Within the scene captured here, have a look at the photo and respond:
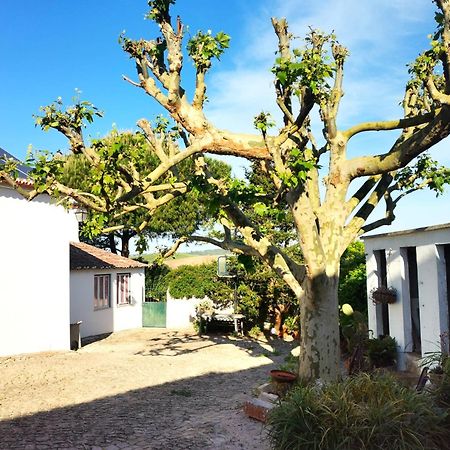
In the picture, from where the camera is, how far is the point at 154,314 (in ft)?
79.7

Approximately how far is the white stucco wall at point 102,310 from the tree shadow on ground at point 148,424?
34.0ft

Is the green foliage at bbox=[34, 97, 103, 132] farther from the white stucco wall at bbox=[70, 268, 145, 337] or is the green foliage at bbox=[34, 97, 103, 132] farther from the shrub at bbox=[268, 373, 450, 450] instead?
the white stucco wall at bbox=[70, 268, 145, 337]

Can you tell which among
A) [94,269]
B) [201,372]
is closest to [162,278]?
[94,269]

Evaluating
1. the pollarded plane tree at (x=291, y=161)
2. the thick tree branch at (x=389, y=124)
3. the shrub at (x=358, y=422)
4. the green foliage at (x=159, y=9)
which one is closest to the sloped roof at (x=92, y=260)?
the pollarded plane tree at (x=291, y=161)

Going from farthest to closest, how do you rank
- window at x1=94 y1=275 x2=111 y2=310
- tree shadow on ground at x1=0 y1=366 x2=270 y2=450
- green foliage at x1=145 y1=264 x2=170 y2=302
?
green foliage at x1=145 y1=264 x2=170 y2=302 → window at x1=94 y1=275 x2=111 y2=310 → tree shadow on ground at x1=0 y1=366 x2=270 y2=450

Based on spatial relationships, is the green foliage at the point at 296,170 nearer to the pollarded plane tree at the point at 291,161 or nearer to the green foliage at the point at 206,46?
the pollarded plane tree at the point at 291,161

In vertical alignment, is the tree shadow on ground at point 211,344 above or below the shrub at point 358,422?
below

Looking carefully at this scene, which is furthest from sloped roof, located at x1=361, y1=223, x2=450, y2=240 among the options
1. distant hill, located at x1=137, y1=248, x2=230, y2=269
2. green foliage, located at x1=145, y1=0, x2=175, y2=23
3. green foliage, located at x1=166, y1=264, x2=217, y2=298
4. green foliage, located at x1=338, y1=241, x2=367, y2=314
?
green foliage, located at x1=166, y1=264, x2=217, y2=298

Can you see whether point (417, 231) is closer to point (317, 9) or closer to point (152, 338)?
point (317, 9)

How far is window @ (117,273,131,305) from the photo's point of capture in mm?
23297

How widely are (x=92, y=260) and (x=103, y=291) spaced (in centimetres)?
152

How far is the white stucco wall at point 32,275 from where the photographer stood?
1464 centimetres

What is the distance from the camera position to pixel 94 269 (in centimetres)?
2116

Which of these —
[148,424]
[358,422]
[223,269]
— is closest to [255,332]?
[223,269]
